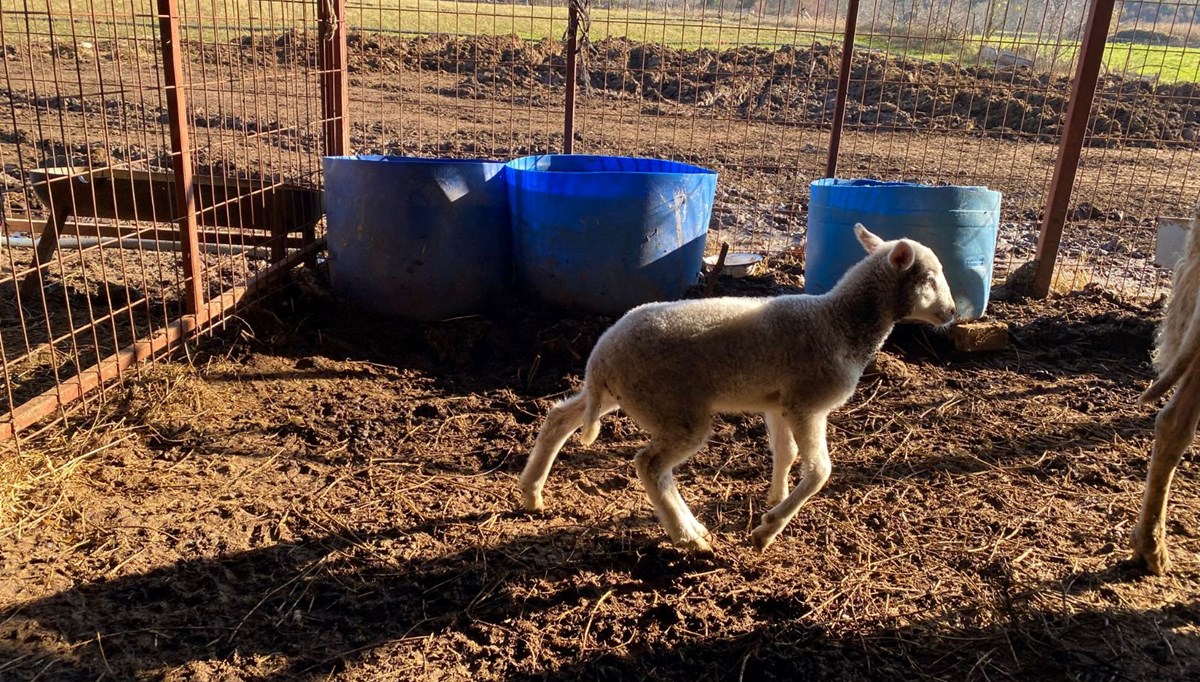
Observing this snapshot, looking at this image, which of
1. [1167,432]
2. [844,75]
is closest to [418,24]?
[844,75]

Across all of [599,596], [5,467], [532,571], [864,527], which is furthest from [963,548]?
[5,467]

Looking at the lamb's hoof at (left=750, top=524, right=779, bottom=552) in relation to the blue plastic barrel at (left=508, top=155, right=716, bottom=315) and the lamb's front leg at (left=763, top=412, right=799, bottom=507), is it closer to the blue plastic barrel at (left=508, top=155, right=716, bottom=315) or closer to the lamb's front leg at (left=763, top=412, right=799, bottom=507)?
the lamb's front leg at (left=763, top=412, right=799, bottom=507)

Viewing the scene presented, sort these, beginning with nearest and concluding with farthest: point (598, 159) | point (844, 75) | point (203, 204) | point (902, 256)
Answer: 1. point (902, 256)
2. point (203, 204)
3. point (598, 159)
4. point (844, 75)

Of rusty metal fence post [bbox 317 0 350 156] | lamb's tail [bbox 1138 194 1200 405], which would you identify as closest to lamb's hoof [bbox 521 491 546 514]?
lamb's tail [bbox 1138 194 1200 405]

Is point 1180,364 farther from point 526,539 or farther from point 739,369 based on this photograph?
point 526,539

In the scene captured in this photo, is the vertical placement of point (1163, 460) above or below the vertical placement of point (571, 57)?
below

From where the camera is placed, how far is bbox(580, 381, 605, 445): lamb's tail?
4039 mm

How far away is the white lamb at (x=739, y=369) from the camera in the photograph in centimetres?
385

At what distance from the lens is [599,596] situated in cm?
371

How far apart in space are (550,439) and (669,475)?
62 centimetres

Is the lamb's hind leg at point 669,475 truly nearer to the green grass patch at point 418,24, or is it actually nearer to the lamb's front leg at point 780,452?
the lamb's front leg at point 780,452

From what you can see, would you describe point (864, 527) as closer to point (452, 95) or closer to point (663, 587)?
point (663, 587)

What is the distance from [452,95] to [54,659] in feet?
59.3

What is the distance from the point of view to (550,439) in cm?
420
